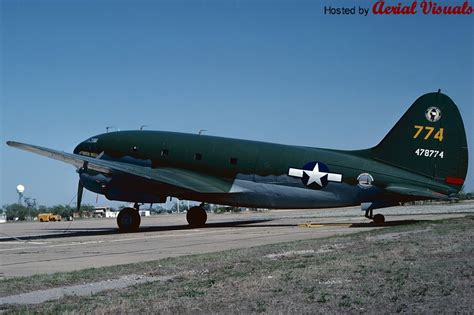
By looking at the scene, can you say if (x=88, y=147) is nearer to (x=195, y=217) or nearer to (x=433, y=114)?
(x=195, y=217)

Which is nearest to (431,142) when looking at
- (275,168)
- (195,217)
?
(275,168)

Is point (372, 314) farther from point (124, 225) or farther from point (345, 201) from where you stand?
point (124, 225)

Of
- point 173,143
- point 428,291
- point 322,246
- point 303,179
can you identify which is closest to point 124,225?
point 173,143

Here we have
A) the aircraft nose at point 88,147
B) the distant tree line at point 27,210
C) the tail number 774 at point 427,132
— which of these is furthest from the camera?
the distant tree line at point 27,210

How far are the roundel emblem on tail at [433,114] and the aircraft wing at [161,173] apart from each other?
36.8ft

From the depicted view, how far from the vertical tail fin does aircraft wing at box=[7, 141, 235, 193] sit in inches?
357

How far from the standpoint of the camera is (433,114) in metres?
29.9

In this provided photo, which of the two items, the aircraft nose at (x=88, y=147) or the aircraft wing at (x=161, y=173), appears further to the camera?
the aircraft nose at (x=88, y=147)

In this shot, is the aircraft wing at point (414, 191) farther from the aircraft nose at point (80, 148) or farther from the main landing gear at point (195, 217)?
the aircraft nose at point (80, 148)

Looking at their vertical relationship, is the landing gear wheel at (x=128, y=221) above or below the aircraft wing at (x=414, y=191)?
below

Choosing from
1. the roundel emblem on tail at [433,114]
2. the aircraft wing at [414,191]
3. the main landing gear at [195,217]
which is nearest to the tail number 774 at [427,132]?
the roundel emblem on tail at [433,114]

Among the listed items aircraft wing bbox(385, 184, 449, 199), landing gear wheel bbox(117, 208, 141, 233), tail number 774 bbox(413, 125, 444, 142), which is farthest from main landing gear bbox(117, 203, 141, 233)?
tail number 774 bbox(413, 125, 444, 142)

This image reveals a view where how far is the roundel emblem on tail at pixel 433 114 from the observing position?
29.7 metres

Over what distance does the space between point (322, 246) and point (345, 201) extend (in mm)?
12182
